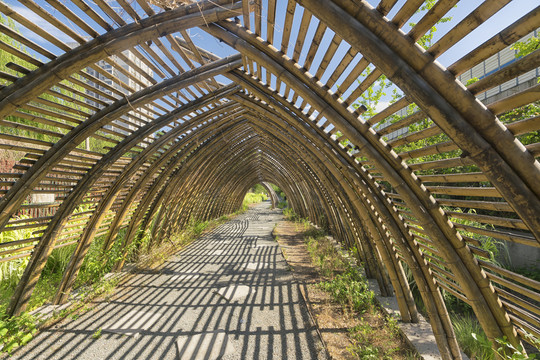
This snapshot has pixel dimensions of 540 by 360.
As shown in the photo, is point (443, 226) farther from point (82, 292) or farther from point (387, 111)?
point (82, 292)

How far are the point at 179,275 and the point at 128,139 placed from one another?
12.1 feet

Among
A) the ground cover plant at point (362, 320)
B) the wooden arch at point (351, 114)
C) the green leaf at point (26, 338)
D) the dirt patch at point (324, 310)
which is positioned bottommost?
the green leaf at point (26, 338)

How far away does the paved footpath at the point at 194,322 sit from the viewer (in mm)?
3348

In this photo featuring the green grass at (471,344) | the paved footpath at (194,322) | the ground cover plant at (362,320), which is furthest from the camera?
the paved footpath at (194,322)

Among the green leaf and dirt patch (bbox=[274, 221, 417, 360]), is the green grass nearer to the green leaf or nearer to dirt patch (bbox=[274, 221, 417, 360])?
dirt patch (bbox=[274, 221, 417, 360])

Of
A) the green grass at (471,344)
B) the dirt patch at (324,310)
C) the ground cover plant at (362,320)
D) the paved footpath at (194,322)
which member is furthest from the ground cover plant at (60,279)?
the green grass at (471,344)

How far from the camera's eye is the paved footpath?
3.35 meters

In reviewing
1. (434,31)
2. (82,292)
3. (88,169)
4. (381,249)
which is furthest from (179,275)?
(434,31)

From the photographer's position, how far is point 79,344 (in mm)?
3514

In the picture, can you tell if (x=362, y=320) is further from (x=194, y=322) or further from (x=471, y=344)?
(x=194, y=322)

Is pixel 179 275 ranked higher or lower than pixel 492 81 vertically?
lower

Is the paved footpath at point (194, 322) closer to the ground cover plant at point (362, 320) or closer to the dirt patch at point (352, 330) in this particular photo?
the dirt patch at point (352, 330)

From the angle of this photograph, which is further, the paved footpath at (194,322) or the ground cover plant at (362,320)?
the paved footpath at (194,322)

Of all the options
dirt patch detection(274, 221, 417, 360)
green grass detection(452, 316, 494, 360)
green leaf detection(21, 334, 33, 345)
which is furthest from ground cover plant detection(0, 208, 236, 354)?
green grass detection(452, 316, 494, 360)
